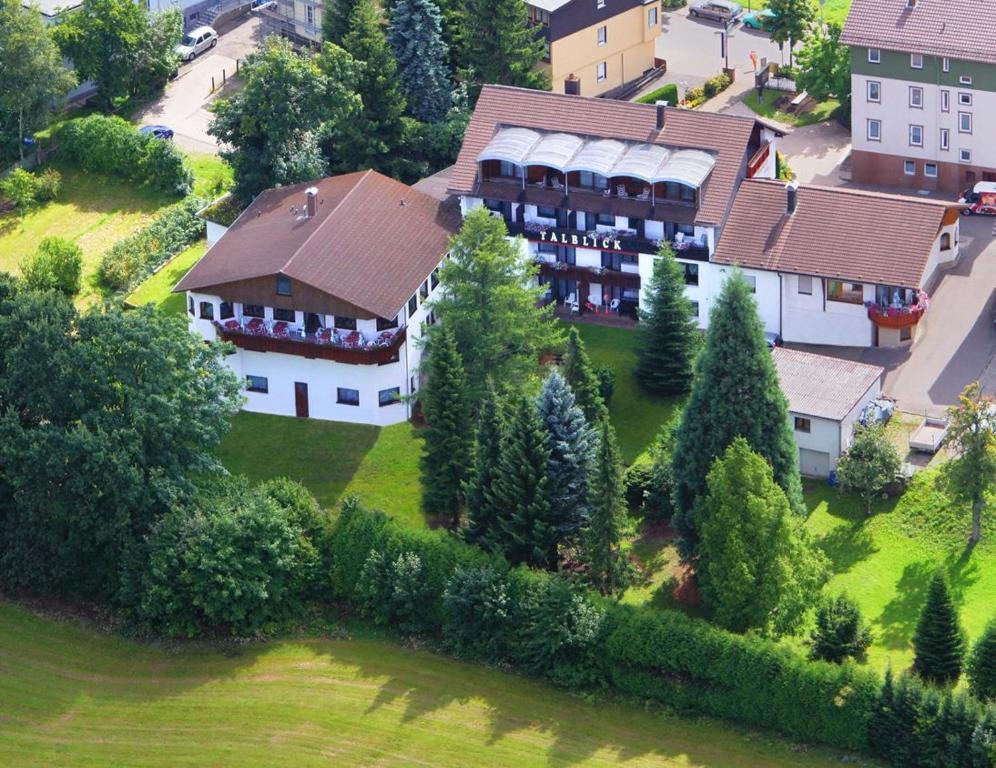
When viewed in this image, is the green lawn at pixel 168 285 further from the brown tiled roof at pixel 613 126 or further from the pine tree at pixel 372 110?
the brown tiled roof at pixel 613 126

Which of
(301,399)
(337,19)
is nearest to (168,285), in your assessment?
(301,399)

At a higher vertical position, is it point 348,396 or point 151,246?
point 151,246

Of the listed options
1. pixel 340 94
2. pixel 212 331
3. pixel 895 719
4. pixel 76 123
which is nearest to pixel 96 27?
pixel 76 123

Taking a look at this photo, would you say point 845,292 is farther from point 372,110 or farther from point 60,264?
point 60,264

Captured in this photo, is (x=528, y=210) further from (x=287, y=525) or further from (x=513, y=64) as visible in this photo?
(x=287, y=525)

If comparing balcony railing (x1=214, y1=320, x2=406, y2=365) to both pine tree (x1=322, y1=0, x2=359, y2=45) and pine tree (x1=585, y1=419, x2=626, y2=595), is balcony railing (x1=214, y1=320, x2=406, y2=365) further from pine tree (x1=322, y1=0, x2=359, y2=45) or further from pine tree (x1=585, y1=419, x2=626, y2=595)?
pine tree (x1=322, y1=0, x2=359, y2=45)

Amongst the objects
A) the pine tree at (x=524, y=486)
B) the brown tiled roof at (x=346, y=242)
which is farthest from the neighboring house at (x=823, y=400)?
the brown tiled roof at (x=346, y=242)

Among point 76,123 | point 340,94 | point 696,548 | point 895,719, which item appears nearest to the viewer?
point 895,719
